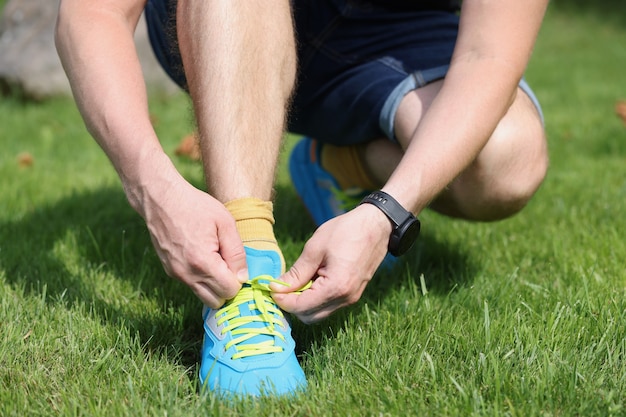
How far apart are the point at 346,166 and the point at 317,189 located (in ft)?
0.54

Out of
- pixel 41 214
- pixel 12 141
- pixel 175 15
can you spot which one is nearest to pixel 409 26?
pixel 175 15

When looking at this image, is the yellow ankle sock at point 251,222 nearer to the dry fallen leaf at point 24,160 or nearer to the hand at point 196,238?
the hand at point 196,238

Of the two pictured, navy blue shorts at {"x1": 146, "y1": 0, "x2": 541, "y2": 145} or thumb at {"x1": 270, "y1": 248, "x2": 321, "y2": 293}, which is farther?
navy blue shorts at {"x1": 146, "y1": 0, "x2": 541, "y2": 145}

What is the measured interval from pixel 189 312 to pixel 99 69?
558mm

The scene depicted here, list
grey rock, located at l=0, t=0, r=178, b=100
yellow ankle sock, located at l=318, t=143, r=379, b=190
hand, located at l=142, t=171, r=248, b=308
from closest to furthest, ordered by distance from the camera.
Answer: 1. hand, located at l=142, t=171, r=248, b=308
2. yellow ankle sock, located at l=318, t=143, r=379, b=190
3. grey rock, located at l=0, t=0, r=178, b=100

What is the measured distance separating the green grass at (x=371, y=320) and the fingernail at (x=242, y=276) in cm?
21

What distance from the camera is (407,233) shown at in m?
1.34

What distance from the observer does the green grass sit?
1.25 m

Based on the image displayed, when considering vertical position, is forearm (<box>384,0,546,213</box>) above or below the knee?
above

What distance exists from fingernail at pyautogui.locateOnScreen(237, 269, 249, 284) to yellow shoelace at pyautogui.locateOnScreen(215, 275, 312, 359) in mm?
15

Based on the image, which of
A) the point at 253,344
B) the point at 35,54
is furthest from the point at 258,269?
the point at 35,54

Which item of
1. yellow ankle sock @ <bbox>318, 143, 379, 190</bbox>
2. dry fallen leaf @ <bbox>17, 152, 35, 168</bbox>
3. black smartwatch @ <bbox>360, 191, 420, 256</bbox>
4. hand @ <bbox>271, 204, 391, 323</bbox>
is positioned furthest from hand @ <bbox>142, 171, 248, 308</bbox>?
dry fallen leaf @ <bbox>17, 152, 35, 168</bbox>

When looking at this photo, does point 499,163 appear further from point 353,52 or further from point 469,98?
point 353,52

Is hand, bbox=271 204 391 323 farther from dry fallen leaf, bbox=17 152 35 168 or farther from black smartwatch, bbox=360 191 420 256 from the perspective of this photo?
dry fallen leaf, bbox=17 152 35 168
